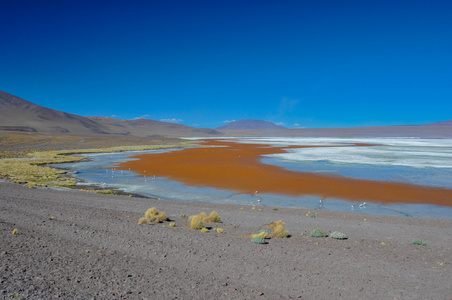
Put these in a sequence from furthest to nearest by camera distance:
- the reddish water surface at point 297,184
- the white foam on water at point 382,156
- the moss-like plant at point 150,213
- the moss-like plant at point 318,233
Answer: the white foam on water at point 382,156 → the reddish water surface at point 297,184 → the moss-like plant at point 150,213 → the moss-like plant at point 318,233

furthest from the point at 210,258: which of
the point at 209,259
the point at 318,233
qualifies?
the point at 318,233

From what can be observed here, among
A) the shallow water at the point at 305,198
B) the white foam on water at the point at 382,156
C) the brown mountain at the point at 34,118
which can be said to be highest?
the brown mountain at the point at 34,118

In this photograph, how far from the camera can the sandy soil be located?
16.4 ft

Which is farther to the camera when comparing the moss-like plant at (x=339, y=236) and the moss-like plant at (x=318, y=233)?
the moss-like plant at (x=318, y=233)

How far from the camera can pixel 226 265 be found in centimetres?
614

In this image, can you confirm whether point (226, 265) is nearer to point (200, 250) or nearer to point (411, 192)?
point (200, 250)

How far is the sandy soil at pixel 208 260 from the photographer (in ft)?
16.4

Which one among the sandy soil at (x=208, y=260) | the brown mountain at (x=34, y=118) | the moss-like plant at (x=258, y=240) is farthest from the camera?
the brown mountain at (x=34, y=118)

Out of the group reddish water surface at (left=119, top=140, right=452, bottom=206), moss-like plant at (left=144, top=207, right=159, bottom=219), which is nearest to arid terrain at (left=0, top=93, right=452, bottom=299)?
moss-like plant at (left=144, top=207, right=159, bottom=219)

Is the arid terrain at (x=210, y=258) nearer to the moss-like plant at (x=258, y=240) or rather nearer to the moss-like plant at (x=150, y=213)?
the moss-like plant at (x=258, y=240)

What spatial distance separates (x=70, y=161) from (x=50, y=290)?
2971cm

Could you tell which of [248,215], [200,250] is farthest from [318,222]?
[200,250]

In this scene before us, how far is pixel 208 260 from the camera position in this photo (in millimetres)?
6379

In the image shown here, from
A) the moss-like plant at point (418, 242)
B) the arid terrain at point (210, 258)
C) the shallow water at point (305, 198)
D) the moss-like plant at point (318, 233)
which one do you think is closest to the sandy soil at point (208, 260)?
the arid terrain at point (210, 258)
